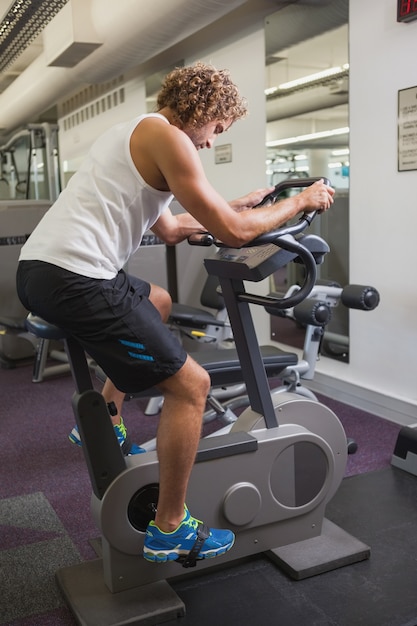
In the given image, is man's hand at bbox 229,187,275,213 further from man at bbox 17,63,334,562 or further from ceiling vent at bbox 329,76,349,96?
ceiling vent at bbox 329,76,349,96

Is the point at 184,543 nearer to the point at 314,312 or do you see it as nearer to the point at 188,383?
the point at 188,383

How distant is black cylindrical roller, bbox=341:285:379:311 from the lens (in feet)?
10.6

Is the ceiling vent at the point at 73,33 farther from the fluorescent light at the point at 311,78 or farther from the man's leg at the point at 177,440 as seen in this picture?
the man's leg at the point at 177,440

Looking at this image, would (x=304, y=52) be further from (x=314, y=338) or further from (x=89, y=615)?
(x=89, y=615)

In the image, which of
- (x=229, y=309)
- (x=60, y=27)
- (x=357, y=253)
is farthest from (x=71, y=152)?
(x=229, y=309)

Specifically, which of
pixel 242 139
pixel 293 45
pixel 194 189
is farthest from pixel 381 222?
pixel 194 189

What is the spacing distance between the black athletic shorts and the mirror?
8.04ft

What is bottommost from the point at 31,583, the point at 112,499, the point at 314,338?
the point at 31,583

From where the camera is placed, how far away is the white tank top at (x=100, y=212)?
6.18ft

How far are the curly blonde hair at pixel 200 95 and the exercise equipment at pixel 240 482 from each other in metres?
0.36

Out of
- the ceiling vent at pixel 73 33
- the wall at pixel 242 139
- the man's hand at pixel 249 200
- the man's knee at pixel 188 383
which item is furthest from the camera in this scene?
the ceiling vent at pixel 73 33

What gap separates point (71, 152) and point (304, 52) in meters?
5.33

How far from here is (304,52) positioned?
442 cm

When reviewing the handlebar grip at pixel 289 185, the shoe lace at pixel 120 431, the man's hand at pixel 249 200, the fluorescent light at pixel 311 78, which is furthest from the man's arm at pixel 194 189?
the fluorescent light at pixel 311 78
